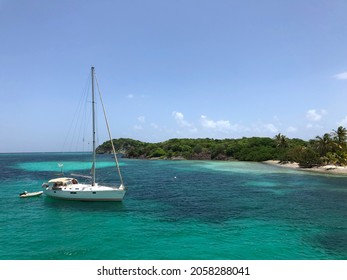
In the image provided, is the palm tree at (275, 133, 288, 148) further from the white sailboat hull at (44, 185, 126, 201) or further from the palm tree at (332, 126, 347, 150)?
the white sailboat hull at (44, 185, 126, 201)

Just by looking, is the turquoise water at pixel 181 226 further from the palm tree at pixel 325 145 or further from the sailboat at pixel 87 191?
the palm tree at pixel 325 145

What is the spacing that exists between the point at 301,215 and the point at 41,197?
40003 millimetres

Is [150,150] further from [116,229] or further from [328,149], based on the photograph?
[116,229]

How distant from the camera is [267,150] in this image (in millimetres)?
124688

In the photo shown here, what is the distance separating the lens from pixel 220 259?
19.5 meters

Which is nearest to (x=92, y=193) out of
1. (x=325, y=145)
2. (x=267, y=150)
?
(x=325, y=145)

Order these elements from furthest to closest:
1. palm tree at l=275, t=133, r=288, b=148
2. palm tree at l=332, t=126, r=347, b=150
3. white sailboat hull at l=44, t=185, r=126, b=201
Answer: palm tree at l=275, t=133, r=288, b=148 → palm tree at l=332, t=126, r=347, b=150 → white sailboat hull at l=44, t=185, r=126, b=201

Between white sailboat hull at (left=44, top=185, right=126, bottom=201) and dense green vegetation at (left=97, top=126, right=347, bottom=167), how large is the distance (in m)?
68.8

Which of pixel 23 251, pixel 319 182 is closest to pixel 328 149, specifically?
pixel 319 182

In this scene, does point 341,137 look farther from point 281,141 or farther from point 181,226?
point 181,226

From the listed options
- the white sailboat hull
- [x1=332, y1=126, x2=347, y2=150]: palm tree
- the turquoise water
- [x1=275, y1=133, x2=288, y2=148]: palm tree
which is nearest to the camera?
the turquoise water

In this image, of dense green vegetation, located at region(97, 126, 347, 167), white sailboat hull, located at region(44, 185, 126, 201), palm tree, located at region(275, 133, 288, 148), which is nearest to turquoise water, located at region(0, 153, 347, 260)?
white sailboat hull, located at region(44, 185, 126, 201)

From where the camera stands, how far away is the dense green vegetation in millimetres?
82250

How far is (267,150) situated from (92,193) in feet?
343
